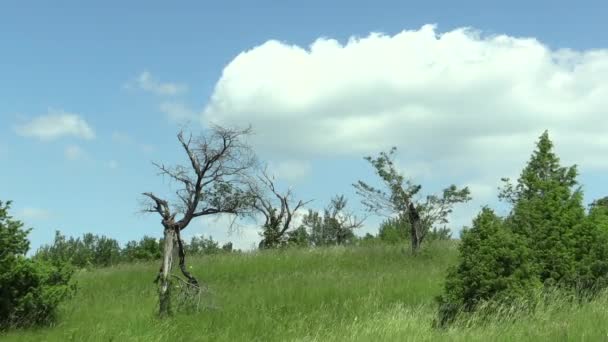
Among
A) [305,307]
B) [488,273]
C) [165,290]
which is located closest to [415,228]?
[305,307]

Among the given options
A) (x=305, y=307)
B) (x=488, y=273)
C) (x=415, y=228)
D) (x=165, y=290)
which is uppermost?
(x=415, y=228)

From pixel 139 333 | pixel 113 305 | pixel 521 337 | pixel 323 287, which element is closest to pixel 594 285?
pixel 521 337

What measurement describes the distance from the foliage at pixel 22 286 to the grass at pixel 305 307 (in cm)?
59

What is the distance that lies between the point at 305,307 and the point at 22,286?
21.2 ft

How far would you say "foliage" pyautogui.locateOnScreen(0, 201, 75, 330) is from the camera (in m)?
14.3

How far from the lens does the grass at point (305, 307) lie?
896 cm

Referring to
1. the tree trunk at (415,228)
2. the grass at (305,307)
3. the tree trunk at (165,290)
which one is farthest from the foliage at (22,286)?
the tree trunk at (415,228)

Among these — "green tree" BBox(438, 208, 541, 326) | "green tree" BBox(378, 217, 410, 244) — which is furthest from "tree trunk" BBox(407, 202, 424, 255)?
"green tree" BBox(438, 208, 541, 326)

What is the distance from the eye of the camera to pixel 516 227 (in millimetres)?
13047

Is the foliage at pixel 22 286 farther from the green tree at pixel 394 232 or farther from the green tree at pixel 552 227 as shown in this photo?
the green tree at pixel 394 232

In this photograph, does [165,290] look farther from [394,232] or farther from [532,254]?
[394,232]

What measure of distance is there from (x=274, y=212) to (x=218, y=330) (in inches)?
1068

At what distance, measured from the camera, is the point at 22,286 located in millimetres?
14695

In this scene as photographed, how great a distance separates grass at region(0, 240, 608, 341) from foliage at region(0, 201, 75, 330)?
1.92ft
